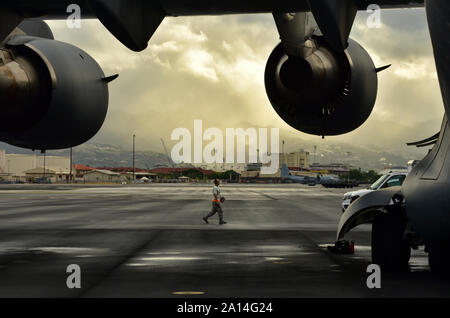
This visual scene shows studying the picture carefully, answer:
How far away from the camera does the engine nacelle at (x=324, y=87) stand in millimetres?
7375

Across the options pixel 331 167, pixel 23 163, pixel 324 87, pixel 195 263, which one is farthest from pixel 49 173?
pixel 324 87

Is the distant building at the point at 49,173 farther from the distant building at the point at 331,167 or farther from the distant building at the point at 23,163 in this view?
the distant building at the point at 331,167

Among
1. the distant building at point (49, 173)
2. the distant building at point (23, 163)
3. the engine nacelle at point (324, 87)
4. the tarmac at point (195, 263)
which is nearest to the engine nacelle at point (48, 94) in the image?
the tarmac at point (195, 263)

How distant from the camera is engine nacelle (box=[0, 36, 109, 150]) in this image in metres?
6.62

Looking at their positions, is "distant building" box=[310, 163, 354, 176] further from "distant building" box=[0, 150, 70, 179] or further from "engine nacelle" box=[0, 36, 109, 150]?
"engine nacelle" box=[0, 36, 109, 150]

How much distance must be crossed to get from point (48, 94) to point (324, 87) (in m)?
3.49

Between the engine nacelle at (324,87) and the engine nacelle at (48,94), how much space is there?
2.37m

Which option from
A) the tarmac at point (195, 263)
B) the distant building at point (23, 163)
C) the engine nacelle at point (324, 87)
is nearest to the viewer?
the engine nacelle at point (324, 87)

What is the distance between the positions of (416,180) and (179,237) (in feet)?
27.1

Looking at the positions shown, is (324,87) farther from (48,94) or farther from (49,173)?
(49,173)

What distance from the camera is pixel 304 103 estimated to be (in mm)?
7664

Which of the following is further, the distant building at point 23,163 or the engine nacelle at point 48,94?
the distant building at point 23,163

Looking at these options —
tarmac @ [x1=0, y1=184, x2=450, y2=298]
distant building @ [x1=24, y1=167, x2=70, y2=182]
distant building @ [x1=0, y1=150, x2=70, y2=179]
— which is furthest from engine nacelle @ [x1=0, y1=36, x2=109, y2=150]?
distant building @ [x1=24, y1=167, x2=70, y2=182]
